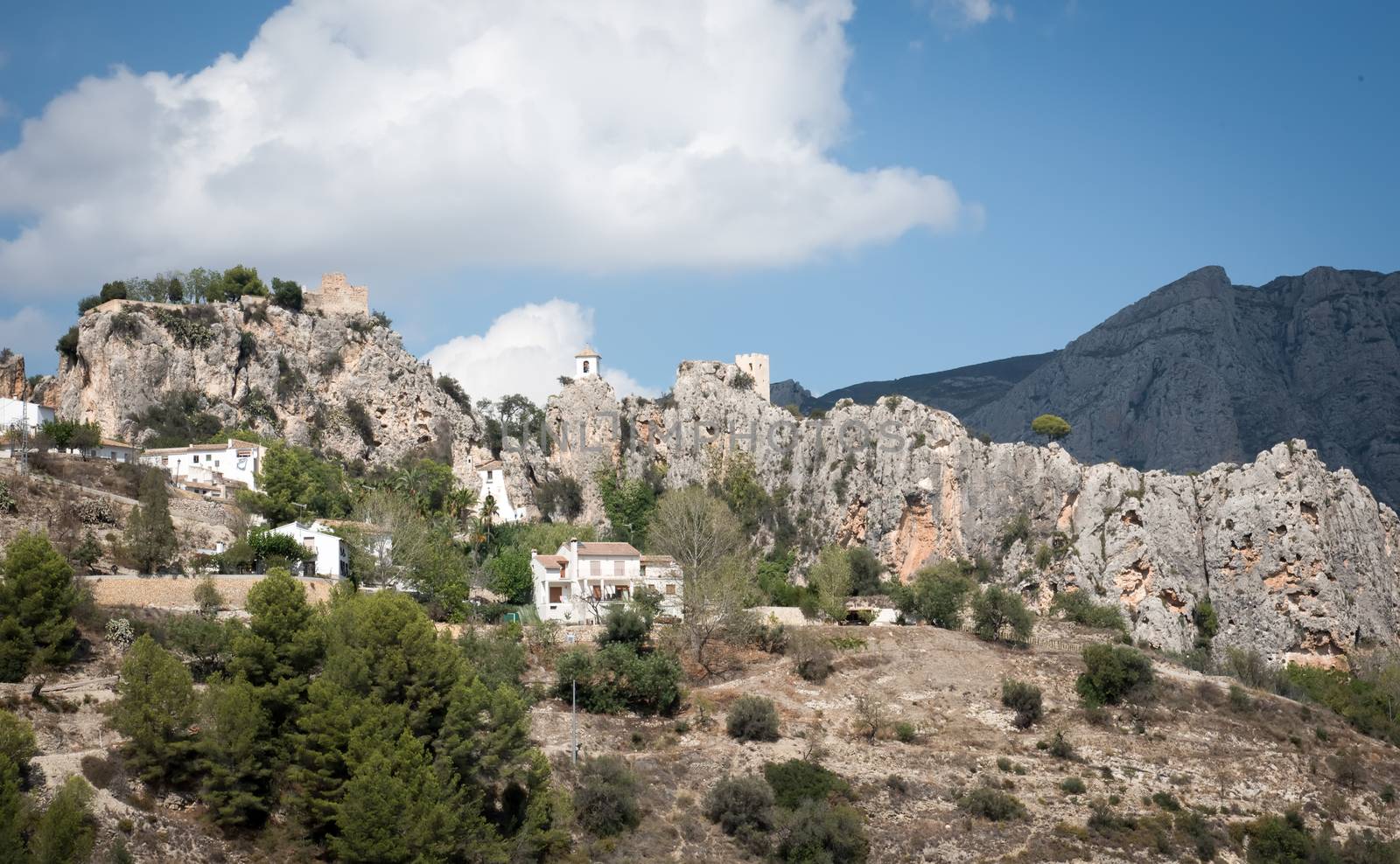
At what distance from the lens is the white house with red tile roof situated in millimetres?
72312

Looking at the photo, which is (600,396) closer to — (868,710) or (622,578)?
(622,578)

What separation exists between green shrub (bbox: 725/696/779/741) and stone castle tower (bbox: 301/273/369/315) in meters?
54.1

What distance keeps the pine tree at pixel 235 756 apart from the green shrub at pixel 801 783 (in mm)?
17974

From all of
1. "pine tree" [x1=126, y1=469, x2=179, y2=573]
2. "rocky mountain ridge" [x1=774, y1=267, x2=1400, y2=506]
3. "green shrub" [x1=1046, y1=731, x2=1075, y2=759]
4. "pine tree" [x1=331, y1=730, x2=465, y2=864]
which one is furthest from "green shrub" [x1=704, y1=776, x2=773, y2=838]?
"rocky mountain ridge" [x1=774, y1=267, x2=1400, y2=506]

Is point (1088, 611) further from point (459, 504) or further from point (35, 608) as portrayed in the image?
point (35, 608)

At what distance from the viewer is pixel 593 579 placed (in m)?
74.2

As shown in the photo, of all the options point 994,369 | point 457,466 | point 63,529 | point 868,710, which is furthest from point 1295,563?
point 994,369

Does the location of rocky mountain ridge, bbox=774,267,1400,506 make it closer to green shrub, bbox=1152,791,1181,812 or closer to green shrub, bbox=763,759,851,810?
green shrub, bbox=1152,791,1181,812

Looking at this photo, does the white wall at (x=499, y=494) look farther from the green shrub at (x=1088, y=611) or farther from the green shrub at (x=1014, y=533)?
the green shrub at (x=1088, y=611)

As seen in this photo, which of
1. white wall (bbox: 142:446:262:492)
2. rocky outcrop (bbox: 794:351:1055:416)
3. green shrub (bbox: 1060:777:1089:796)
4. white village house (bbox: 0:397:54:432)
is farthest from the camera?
rocky outcrop (bbox: 794:351:1055:416)

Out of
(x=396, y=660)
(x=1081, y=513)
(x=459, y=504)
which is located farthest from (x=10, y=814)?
(x=1081, y=513)

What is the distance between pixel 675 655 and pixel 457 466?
120ft

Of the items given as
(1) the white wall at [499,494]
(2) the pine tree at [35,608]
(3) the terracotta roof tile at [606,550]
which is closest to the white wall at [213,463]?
(1) the white wall at [499,494]

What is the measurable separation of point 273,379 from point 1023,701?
5482 centimetres
